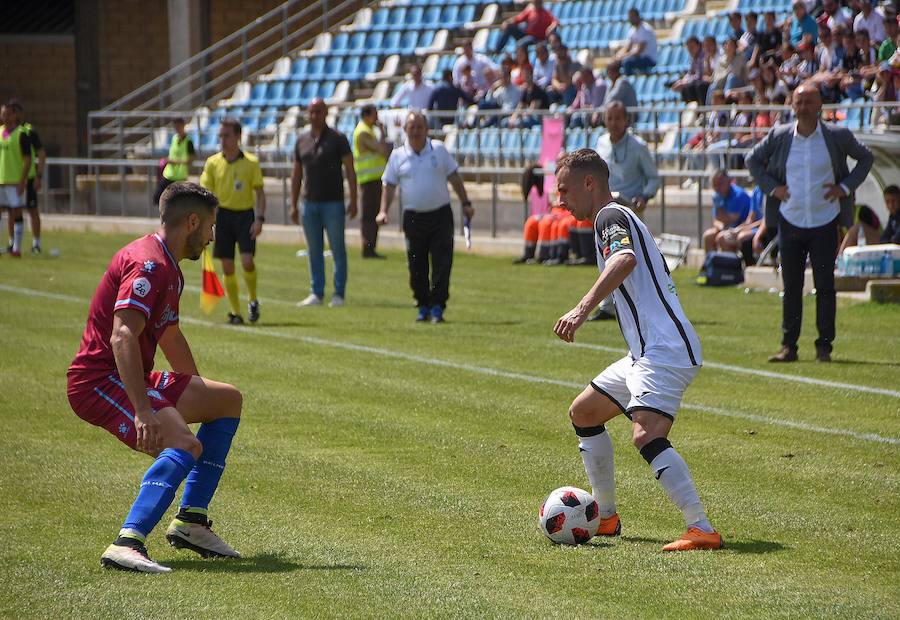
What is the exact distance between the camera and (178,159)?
23.6 meters

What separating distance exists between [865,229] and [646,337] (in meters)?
11.3

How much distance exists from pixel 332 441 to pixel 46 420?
2.06m

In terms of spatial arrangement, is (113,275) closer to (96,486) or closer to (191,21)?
(96,486)

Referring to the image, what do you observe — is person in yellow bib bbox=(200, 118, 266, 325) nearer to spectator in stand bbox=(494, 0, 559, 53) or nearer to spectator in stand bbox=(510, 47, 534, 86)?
spectator in stand bbox=(510, 47, 534, 86)

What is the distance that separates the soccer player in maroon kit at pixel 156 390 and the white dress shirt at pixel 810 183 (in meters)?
6.34

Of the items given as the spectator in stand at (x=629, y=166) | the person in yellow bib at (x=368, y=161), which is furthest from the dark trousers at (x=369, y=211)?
the spectator in stand at (x=629, y=166)

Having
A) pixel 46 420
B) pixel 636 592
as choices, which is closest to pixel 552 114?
pixel 46 420

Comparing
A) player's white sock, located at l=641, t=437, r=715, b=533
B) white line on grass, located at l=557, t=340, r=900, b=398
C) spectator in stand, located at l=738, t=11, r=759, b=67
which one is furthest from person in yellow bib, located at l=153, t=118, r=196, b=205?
player's white sock, located at l=641, t=437, r=715, b=533

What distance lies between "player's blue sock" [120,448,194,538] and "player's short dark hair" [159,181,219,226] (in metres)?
0.94

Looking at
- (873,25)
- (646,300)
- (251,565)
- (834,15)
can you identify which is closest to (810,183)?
(646,300)

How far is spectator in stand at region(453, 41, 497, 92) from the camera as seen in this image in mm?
27344

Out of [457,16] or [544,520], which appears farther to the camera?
[457,16]

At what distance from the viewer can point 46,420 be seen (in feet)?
30.3

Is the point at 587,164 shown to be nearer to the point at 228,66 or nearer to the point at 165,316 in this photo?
the point at 165,316
